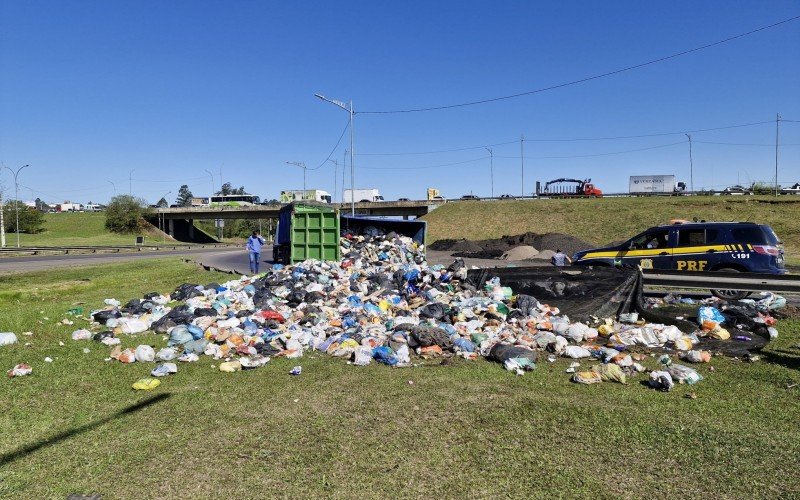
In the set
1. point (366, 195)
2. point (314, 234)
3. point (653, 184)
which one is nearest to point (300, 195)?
point (366, 195)

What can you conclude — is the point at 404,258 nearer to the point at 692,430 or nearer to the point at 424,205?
the point at 692,430

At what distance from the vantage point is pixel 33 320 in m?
8.91

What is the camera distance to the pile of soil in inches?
1051

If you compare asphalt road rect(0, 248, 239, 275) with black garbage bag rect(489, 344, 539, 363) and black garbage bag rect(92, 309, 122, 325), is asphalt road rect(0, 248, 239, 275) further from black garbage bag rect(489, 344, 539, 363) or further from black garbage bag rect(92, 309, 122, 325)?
black garbage bag rect(489, 344, 539, 363)

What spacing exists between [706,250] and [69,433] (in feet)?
40.1

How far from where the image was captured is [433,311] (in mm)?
8516

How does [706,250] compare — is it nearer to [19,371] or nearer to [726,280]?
[726,280]

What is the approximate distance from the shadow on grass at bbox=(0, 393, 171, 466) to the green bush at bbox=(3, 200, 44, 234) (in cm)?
6953

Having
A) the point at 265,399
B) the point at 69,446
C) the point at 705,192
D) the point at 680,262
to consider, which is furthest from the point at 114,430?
the point at 705,192

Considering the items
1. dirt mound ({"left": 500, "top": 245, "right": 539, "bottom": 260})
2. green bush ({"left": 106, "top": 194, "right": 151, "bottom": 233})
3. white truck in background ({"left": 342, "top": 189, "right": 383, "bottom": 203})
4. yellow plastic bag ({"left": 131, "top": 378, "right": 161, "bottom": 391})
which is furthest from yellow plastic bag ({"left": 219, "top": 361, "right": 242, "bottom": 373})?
green bush ({"left": 106, "top": 194, "right": 151, "bottom": 233})

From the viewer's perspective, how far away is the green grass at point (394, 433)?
11.1ft

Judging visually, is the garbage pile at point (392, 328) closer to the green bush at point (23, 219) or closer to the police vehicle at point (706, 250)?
the police vehicle at point (706, 250)

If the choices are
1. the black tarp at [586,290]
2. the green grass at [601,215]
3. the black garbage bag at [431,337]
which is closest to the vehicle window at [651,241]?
the black tarp at [586,290]

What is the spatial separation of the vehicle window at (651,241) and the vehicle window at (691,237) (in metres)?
0.29
